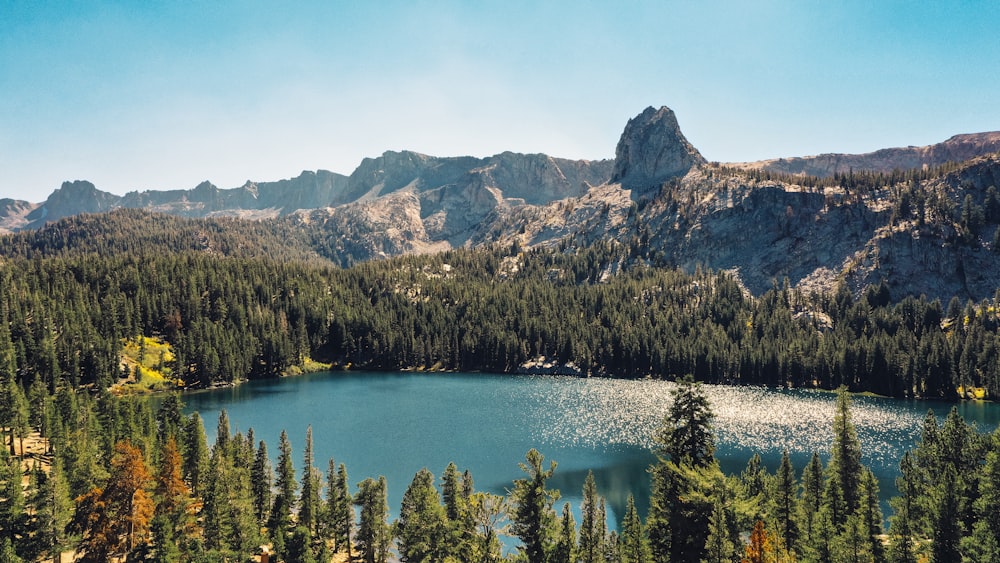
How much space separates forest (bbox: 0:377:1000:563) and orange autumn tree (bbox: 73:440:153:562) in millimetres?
143

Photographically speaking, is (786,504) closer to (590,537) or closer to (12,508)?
(590,537)

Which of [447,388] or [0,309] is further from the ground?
[0,309]

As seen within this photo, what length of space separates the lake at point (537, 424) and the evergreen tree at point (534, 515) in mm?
46110

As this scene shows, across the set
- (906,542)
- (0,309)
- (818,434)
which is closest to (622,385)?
(818,434)

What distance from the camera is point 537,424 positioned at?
12388 cm

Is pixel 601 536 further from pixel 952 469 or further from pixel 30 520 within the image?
pixel 30 520

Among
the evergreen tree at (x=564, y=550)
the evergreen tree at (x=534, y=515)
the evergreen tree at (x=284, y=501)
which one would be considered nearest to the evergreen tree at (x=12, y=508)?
the evergreen tree at (x=284, y=501)

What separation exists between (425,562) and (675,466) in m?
30.1

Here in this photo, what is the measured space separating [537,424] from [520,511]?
305ft

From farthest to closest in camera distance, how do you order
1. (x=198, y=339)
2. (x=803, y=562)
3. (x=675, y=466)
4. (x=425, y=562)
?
(x=198, y=339) → (x=425, y=562) → (x=803, y=562) → (x=675, y=466)

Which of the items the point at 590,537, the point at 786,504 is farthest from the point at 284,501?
the point at 786,504

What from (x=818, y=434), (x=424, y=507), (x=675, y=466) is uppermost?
(x=675, y=466)

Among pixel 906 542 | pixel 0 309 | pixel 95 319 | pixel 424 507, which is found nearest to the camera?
pixel 906 542

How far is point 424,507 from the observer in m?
57.4
